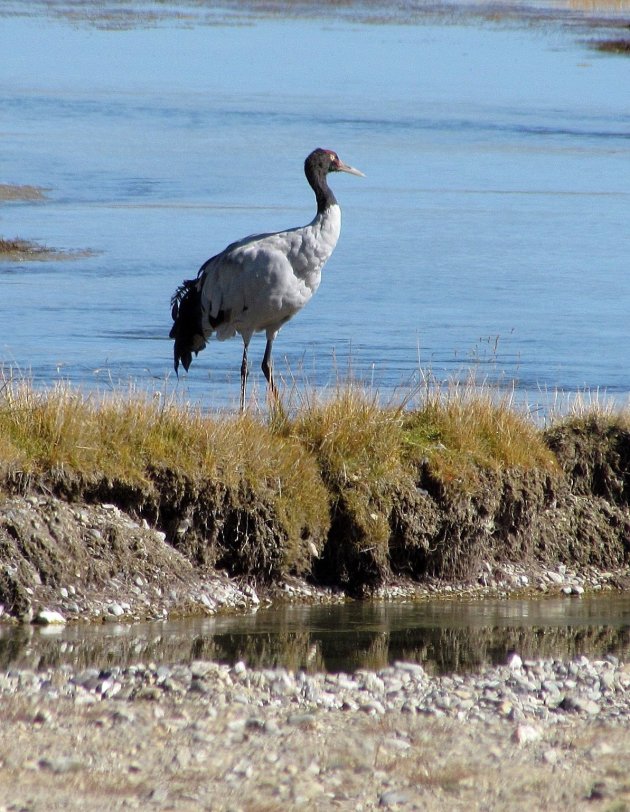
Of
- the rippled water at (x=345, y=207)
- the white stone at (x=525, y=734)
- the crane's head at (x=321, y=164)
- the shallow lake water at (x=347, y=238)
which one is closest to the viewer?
the white stone at (x=525, y=734)

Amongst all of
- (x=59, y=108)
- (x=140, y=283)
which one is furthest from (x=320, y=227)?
(x=59, y=108)

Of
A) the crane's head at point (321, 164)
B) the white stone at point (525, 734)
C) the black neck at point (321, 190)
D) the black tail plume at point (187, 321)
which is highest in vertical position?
the crane's head at point (321, 164)

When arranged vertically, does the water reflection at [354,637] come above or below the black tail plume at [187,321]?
below

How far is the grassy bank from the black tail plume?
2.01 meters

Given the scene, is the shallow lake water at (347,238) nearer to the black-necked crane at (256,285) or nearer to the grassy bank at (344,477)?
the grassy bank at (344,477)

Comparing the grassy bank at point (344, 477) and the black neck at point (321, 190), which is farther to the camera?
the black neck at point (321, 190)

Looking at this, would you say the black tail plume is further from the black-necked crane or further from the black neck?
the black neck

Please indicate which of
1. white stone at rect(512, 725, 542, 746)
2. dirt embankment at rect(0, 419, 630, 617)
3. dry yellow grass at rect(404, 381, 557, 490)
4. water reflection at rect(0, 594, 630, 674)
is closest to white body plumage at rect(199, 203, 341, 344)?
dry yellow grass at rect(404, 381, 557, 490)

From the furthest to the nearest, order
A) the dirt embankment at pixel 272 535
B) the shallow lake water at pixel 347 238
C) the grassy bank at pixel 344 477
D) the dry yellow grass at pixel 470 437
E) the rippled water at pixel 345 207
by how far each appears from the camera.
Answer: the rippled water at pixel 345 207 < the dry yellow grass at pixel 470 437 < the grassy bank at pixel 344 477 < the shallow lake water at pixel 347 238 < the dirt embankment at pixel 272 535

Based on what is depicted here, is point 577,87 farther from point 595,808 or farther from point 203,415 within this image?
point 595,808

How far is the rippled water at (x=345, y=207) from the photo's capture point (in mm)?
16359

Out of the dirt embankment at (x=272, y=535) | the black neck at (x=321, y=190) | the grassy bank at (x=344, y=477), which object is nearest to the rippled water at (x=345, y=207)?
the grassy bank at (x=344, y=477)

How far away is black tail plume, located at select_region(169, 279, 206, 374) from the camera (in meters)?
12.2

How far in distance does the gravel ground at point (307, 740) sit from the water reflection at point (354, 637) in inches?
23.3
